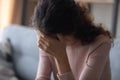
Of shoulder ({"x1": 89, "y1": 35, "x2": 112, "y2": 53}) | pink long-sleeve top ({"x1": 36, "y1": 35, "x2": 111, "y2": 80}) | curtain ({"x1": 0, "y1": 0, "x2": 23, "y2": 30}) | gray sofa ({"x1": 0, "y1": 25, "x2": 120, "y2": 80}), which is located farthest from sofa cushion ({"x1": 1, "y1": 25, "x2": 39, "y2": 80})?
shoulder ({"x1": 89, "y1": 35, "x2": 112, "y2": 53})

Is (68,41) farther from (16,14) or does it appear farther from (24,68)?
(16,14)

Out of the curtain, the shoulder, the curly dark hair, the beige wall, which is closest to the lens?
the curly dark hair

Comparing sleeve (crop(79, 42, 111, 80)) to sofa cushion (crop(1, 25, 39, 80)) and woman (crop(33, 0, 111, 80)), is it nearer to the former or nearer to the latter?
woman (crop(33, 0, 111, 80))

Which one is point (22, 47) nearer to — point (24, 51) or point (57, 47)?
point (24, 51)

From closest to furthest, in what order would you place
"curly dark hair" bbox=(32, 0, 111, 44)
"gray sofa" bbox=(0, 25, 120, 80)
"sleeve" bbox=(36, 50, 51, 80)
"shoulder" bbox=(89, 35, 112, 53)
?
"curly dark hair" bbox=(32, 0, 111, 44)
"shoulder" bbox=(89, 35, 112, 53)
"sleeve" bbox=(36, 50, 51, 80)
"gray sofa" bbox=(0, 25, 120, 80)

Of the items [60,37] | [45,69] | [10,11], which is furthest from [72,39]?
[10,11]

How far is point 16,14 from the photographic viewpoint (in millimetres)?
3090

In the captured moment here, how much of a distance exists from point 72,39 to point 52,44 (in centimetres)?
12

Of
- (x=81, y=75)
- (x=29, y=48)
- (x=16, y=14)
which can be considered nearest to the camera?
(x=81, y=75)

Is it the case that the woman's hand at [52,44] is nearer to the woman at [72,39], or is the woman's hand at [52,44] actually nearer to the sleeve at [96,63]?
the woman at [72,39]

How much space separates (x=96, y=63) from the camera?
116 centimetres

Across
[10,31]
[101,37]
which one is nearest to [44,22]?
[101,37]

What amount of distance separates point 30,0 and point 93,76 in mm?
2185

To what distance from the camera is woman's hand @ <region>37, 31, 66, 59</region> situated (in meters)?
1.12
